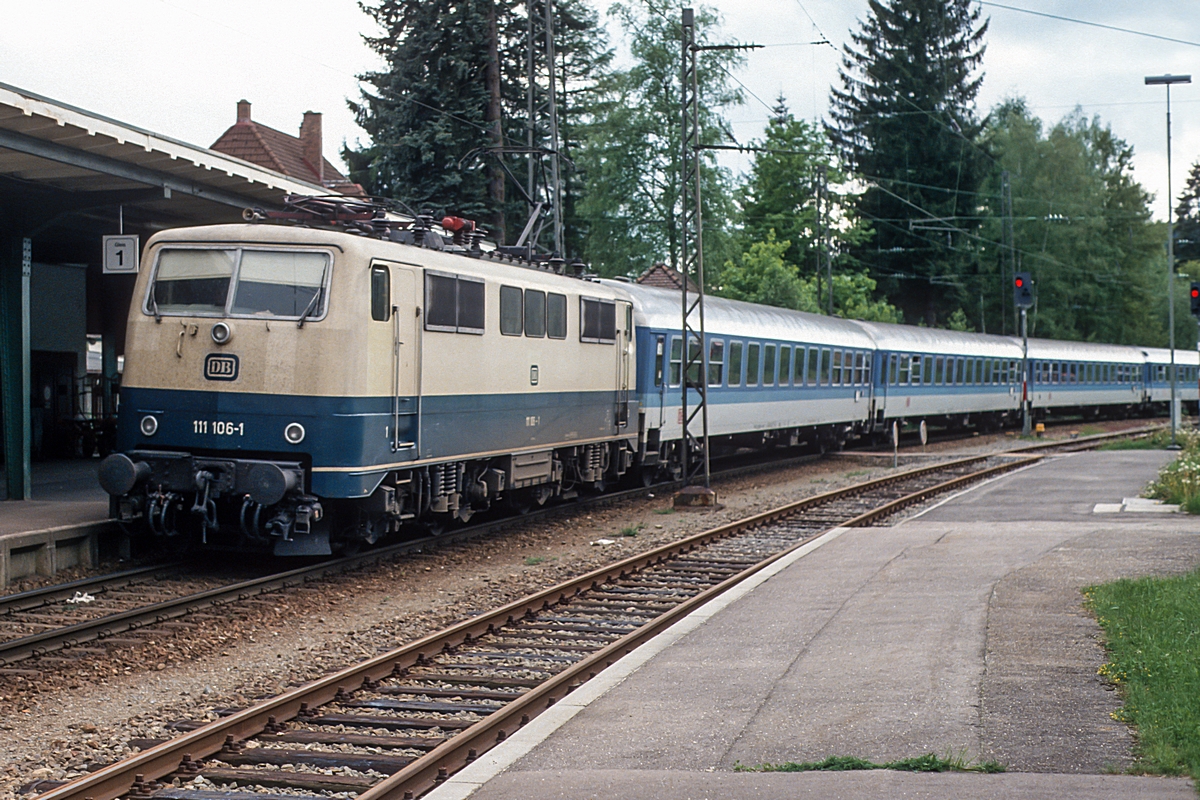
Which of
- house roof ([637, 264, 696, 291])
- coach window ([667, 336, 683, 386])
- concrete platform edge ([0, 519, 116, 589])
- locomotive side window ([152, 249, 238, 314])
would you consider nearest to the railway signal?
coach window ([667, 336, 683, 386])

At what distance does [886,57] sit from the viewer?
69562 mm

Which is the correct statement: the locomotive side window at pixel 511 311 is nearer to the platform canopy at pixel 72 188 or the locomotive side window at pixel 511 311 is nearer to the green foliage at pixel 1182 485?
the platform canopy at pixel 72 188

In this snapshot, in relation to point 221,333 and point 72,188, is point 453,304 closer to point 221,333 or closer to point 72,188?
point 221,333

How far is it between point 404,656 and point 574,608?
283 centimetres

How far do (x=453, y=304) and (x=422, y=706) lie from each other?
23.3 ft

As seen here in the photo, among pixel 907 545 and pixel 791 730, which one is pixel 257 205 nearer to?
pixel 907 545

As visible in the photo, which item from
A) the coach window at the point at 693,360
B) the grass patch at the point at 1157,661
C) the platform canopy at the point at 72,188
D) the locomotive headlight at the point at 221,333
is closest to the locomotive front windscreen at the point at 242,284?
the locomotive headlight at the point at 221,333

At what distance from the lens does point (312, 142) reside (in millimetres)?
49438

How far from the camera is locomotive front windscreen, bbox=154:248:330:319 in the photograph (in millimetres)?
13008

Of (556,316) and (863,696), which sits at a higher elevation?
(556,316)

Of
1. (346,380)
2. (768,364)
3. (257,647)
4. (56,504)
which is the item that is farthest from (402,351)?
(768,364)

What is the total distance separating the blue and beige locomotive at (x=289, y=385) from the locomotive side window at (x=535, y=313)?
5.79ft

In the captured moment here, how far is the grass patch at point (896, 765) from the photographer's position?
596cm

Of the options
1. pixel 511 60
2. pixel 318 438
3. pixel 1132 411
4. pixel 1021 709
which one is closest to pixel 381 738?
pixel 1021 709
